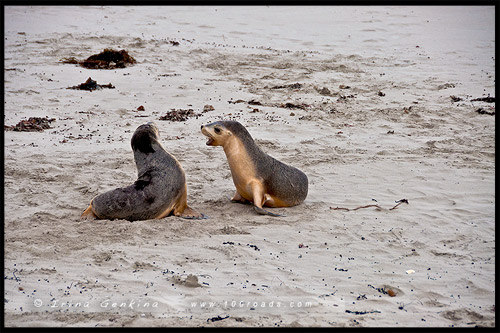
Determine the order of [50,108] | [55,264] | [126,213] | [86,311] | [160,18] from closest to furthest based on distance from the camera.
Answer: [86,311], [55,264], [126,213], [50,108], [160,18]

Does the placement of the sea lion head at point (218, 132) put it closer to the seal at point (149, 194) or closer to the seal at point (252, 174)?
the seal at point (252, 174)

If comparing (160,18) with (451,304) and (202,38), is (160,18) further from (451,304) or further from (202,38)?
(451,304)

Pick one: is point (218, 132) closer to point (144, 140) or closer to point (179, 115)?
point (144, 140)

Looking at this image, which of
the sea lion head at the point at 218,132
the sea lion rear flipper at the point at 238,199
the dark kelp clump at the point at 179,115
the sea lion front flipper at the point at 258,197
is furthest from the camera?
the dark kelp clump at the point at 179,115

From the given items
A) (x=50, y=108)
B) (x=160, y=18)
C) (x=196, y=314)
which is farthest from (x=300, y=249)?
(x=160, y=18)

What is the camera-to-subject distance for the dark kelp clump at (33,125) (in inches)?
295

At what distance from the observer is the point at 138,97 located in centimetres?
911

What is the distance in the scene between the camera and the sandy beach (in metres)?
3.70

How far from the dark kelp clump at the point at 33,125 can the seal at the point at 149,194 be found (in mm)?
2499

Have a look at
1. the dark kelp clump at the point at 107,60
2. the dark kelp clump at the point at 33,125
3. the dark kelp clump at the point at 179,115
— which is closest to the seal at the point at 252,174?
the dark kelp clump at the point at 179,115

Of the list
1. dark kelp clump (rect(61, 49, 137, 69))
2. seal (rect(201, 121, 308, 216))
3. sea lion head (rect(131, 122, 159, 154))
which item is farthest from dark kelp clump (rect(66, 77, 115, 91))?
seal (rect(201, 121, 308, 216))

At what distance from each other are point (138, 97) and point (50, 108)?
51.7 inches

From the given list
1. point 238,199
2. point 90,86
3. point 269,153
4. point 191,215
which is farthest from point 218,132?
point 90,86

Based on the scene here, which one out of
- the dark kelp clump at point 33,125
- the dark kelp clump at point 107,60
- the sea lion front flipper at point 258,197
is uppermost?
the dark kelp clump at point 107,60
